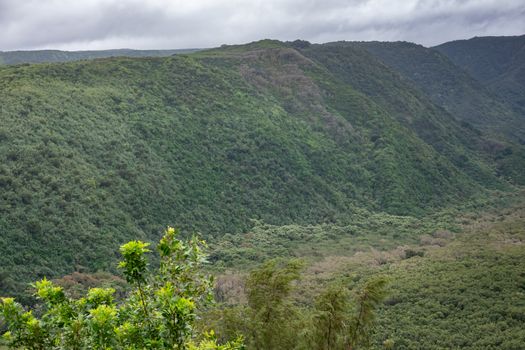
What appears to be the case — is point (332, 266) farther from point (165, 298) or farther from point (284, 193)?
point (165, 298)

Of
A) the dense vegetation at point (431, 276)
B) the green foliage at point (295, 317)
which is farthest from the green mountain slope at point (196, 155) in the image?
the green foliage at point (295, 317)

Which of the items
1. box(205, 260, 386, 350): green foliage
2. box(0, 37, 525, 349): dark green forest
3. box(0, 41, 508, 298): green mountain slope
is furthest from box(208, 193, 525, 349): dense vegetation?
box(0, 41, 508, 298): green mountain slope

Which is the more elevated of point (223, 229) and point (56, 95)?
point (56, 95)

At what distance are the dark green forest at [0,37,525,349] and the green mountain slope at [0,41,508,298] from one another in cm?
22

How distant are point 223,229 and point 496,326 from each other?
3218 cm

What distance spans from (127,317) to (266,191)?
57.1 meters

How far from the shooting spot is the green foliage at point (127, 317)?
6.62 meters

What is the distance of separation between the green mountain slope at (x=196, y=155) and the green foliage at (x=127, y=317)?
2996cm

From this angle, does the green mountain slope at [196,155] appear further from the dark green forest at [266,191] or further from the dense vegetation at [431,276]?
the dense vegetation at [431,276]

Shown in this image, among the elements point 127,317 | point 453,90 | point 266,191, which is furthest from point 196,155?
point 453,90

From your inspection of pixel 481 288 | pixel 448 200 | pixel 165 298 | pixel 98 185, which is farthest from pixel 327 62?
pixel 165 298

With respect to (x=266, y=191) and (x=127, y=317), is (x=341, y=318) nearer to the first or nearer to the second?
(x=127, y=317)

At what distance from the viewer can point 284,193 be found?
65.7 meters

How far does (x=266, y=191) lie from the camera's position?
64500 mm
